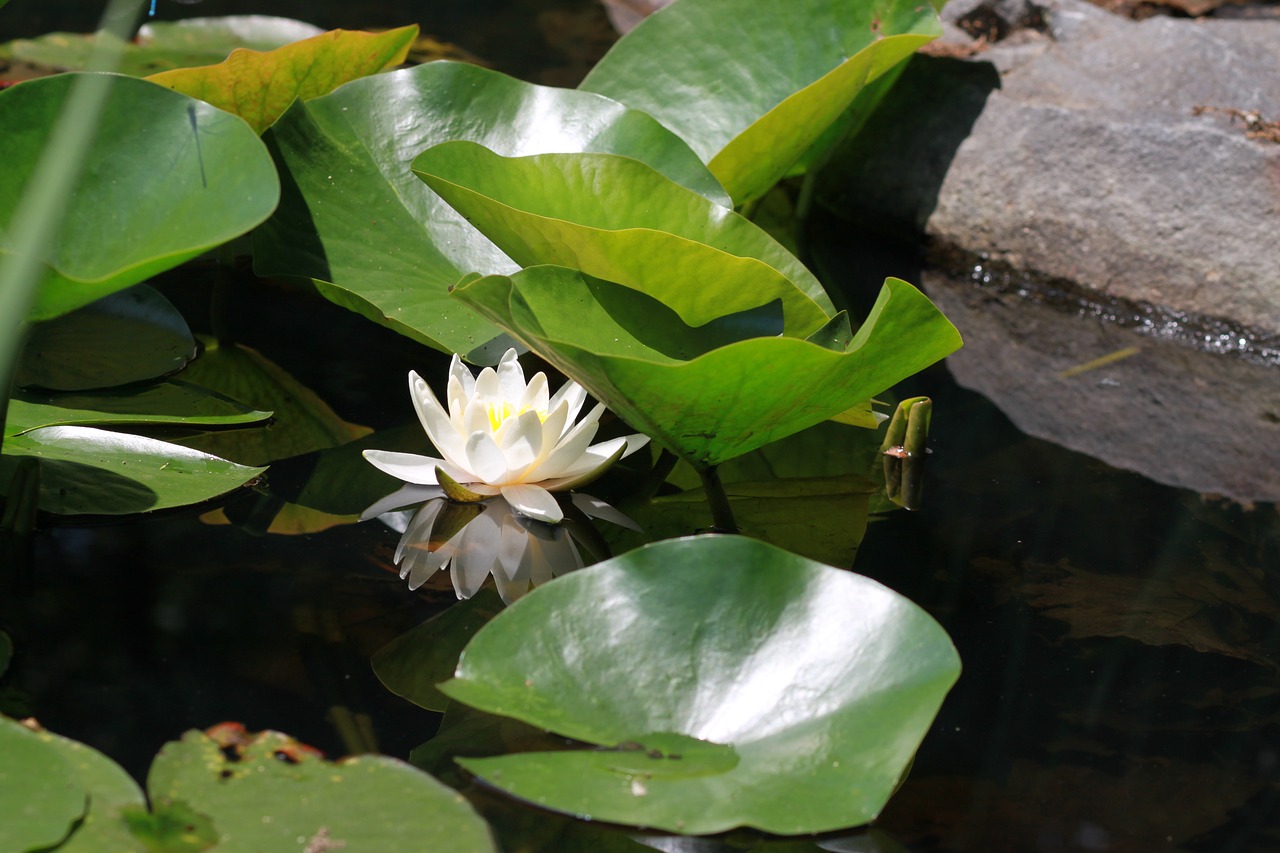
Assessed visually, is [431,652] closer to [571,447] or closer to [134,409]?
[571,447]

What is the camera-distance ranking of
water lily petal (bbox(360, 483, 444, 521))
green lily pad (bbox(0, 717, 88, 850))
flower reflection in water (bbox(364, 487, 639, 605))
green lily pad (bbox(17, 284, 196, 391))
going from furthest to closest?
green lily pad (bbox(17, 284, 196, 391)), water lily petal (bbox(360, 483, 444, 521)), flower reflection in water (bbox(364, 487, 639, 605)), green lily pad (bbox(0, 717, 88, 850))

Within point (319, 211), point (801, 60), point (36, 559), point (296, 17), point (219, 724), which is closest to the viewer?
point (219, 724)

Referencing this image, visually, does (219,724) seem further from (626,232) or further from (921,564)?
(921,564)

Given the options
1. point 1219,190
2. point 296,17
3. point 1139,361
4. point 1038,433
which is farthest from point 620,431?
point 296,17

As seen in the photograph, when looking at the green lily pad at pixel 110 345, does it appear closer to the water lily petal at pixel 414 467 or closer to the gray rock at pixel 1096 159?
the water lily petal at pixel 414 467

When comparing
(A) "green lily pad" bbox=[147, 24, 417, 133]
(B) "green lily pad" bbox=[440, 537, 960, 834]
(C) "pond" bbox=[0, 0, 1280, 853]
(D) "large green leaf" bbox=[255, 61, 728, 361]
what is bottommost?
(C) "pond" bbox=[0, 0, 1280, 853]

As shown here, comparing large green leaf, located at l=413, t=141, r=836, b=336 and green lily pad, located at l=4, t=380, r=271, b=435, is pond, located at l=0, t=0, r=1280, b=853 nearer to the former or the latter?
green lily pad, located at l=4, t=380, r=271, b=435

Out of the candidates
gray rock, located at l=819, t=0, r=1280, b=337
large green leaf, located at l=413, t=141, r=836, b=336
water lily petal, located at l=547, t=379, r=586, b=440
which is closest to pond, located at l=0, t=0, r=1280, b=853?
water lily petal, located at l=547, t=379, r=586, b=440
